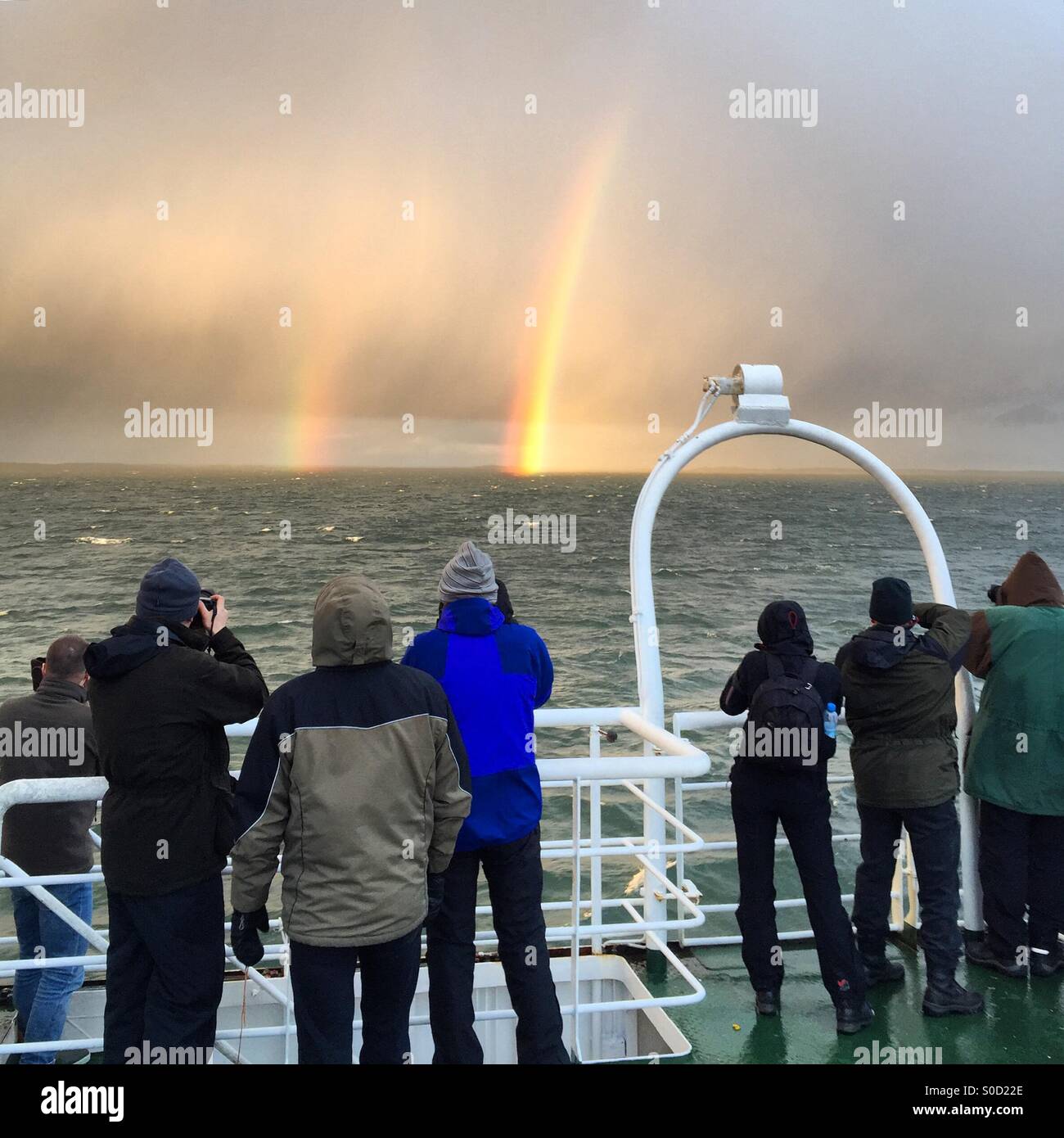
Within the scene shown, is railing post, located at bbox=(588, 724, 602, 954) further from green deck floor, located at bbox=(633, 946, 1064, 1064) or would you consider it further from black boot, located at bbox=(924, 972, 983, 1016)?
black boot, located at bbox=(924, 972, 983, 1016)

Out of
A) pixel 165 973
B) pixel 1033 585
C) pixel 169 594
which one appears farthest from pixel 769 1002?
pixel 169 594

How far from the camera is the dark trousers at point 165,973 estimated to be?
2.70 meters

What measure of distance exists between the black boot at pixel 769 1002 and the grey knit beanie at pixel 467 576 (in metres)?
2.14

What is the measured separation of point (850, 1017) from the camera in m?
3.63

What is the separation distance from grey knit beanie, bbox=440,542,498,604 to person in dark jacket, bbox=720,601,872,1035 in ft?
3.66

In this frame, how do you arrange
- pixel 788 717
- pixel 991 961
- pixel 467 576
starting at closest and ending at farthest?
pixel 467 576 < pixel 788 717 < pixel 991 961

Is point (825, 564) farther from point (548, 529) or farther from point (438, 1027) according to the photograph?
point (438, 1027)

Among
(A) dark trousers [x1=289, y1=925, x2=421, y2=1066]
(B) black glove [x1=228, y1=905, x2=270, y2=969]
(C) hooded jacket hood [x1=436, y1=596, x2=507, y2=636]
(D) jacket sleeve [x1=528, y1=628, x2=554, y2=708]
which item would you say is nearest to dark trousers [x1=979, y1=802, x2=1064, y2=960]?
(D) jacket sleeve [x1=528, y1=628, x2=554, y2=708]

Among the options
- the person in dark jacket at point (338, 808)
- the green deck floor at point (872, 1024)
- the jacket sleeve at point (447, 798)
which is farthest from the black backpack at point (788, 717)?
the person in dark jacket at point (338, 808)

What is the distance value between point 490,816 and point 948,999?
87.4 inches

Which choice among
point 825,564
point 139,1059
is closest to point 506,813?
point 139,1059

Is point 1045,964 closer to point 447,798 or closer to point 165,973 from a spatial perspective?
point 447,798

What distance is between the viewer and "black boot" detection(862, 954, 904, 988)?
3967mm

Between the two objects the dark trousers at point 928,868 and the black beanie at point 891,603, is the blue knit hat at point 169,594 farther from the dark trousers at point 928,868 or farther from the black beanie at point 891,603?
the dark trousers at point 928,868
